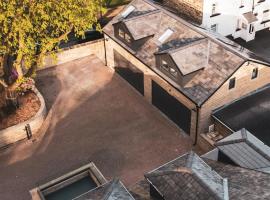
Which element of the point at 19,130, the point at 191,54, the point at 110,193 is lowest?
the point at 19,130

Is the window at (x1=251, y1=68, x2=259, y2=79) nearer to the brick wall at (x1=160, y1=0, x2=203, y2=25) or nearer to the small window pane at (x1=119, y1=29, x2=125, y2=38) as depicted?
the small window pane at (x1=119, y1=29, x2=125, y2=38)

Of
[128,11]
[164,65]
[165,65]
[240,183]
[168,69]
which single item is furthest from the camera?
[128,11]

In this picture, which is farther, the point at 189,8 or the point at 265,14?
the point at 265,14

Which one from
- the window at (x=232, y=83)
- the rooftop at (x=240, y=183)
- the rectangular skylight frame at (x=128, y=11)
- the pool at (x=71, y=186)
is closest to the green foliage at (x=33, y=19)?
the rectangular skylight frame at (x=128, y=11)

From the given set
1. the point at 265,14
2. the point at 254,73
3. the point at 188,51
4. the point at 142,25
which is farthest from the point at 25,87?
the point at 265,14

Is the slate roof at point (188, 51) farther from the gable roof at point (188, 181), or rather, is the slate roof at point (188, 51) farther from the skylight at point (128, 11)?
the gable roof at point (188, 181)

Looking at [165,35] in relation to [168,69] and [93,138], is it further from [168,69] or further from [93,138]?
[93,138]
